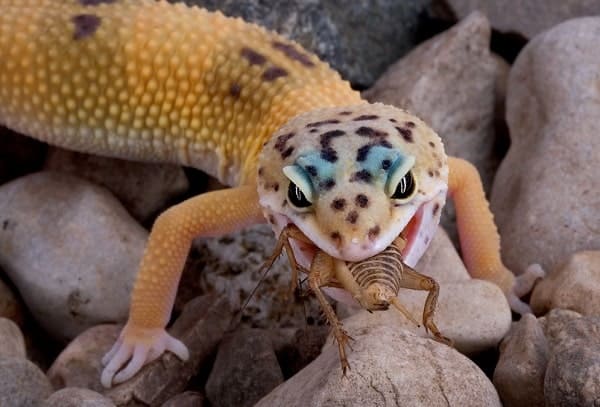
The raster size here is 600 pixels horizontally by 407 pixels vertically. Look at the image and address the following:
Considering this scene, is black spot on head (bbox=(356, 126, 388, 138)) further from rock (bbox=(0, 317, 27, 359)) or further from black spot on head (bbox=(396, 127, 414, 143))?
rock (bbox=(0, 317, 27, 359))

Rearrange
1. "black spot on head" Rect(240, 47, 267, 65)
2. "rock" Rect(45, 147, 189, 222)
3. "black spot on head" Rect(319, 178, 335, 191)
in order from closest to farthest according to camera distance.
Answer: "black spot on head" Rect(319, 178, 335, 191) → "black spot on head" Rect(240, 47, 267, 65) → "rock" Rect(45, 147, 189, 222)

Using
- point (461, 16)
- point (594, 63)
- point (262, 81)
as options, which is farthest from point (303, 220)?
point (461, 16)

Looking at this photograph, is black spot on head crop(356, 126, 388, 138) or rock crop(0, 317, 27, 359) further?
rock crop(0, 317, 27, 359)

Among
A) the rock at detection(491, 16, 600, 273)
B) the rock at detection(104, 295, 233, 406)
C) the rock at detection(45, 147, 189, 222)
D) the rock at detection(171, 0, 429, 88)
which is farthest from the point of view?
the rock at detection(171, 0, 429, 88)

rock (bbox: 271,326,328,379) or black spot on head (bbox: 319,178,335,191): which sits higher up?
black spot on head (bbox: 319,178,335,191)

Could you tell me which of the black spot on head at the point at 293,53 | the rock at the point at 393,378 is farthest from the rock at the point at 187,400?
the black spot on head at the point at 293,53

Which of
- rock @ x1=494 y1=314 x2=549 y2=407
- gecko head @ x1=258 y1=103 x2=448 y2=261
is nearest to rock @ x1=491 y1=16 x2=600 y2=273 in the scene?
rock @ x1=494 y1=314 x2=549 y2=407

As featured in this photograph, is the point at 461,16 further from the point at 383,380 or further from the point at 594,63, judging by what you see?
the point at 383,380

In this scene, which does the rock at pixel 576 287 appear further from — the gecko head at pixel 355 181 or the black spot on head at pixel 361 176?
the black spot on head at pixel 361 176
